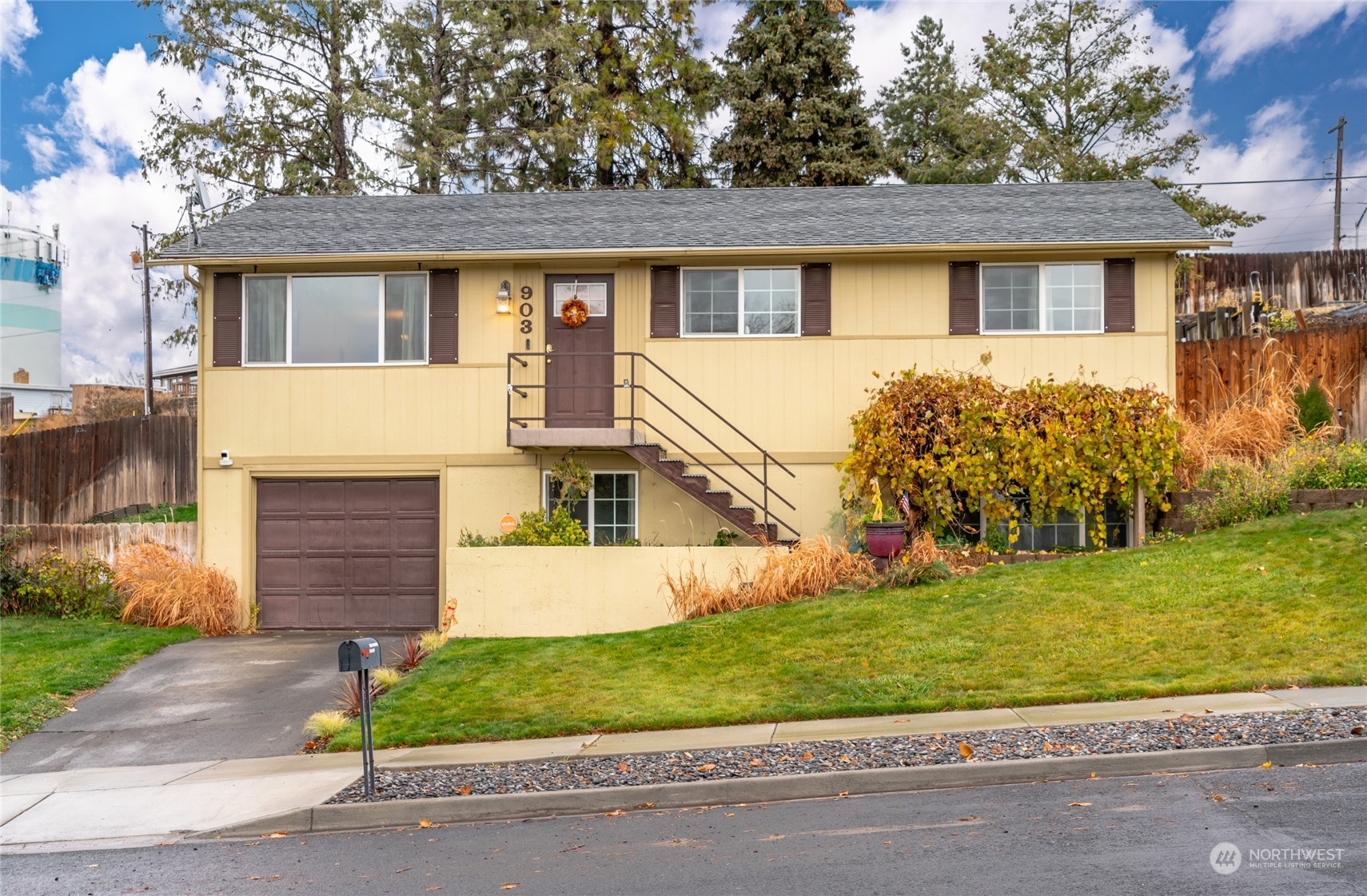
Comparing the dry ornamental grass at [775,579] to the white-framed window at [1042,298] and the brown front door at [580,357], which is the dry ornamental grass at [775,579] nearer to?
the brown front door at [580,357]

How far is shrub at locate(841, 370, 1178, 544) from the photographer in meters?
13.3

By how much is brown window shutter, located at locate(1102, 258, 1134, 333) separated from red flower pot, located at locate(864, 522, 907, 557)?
4.68 m

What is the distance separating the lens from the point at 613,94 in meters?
27.8

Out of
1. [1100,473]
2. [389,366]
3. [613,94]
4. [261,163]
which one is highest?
[613,94]

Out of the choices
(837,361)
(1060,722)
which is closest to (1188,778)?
(1060,722)

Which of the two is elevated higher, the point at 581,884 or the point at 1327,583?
the point at 1327,583

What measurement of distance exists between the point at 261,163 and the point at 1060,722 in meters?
23.4

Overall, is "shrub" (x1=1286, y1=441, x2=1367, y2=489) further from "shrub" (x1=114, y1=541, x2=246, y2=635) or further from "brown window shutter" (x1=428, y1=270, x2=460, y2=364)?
"shrub" (x1=114, y1=541, x2=246, y2=635)

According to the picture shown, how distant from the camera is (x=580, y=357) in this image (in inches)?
609

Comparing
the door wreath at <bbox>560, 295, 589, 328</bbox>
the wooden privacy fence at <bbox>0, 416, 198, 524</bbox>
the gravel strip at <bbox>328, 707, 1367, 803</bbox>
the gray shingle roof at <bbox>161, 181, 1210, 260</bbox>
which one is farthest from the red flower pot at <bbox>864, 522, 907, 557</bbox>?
the wooden privacy fence at <bbox>0, 416, 198, 524</bbox>

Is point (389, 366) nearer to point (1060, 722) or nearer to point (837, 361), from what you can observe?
point (837, 361)

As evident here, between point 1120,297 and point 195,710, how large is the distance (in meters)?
12.8

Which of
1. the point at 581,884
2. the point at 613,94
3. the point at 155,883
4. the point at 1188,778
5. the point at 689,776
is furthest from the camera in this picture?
the point at 613,94
